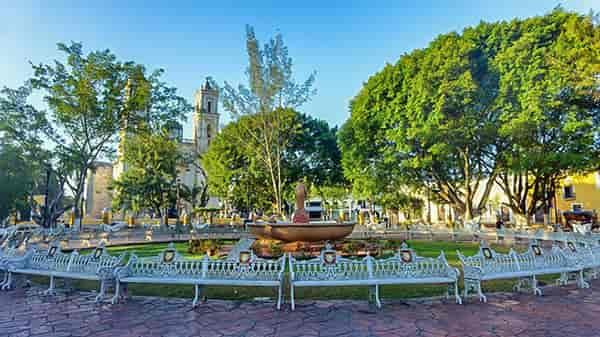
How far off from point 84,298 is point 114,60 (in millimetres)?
15874

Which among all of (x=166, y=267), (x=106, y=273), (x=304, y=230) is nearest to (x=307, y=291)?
(x=166, y=267)

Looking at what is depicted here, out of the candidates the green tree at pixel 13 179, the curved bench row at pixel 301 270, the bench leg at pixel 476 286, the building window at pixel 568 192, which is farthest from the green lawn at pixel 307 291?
the building window at pixel 568 192

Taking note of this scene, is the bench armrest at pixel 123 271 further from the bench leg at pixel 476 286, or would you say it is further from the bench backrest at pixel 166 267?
the bench leg at pixel 476 286

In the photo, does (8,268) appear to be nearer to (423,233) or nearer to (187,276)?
(187,276)

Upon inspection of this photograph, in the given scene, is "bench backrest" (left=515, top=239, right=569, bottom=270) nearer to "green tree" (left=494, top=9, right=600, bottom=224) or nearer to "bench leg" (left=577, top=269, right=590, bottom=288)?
"bench leg" (left=577, top=269, right=590, bottom=288)

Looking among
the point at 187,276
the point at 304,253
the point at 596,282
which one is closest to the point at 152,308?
the point at 187,276

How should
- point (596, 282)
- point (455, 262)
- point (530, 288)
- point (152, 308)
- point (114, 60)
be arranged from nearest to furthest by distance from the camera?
point (152, 308) < point (530, 288) < point (596, 282) < point (455, 262) < point (114, 60)

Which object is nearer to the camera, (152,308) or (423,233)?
(152,308)

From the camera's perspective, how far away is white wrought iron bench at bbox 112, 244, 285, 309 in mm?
5426

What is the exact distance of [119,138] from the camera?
2012cm

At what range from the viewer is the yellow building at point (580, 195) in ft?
90.4

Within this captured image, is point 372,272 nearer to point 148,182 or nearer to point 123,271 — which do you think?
point 123,271

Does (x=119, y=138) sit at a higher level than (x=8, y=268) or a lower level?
higher

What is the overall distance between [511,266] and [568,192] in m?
31.0
